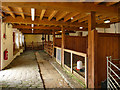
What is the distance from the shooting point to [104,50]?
2.73 metres

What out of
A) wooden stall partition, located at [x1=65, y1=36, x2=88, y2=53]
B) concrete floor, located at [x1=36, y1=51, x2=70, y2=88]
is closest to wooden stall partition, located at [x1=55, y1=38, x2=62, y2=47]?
wooden stall partition, located at [x1=65, y1=36, x2=88, y2=53]

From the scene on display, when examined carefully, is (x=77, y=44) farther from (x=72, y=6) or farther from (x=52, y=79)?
(x=72, y=6)

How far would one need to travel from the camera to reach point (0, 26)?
4.49 meters

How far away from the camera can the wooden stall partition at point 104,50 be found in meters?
2.68

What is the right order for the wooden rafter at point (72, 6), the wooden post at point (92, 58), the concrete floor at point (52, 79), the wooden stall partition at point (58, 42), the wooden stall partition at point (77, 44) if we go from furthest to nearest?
the wooden stall partition at point (58, 42) → the wooden stall partition at point (77, 44) → the concrete floor at point (52, 79) → the wooden post at point (92, 58) → the wooden rafter at point (72, 6)

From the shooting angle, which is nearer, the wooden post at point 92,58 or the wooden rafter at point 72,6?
the wooden rafter at point 72,6

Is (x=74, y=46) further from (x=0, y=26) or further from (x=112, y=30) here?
(x=0, y=26)

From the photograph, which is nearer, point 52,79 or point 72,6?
point 72,6

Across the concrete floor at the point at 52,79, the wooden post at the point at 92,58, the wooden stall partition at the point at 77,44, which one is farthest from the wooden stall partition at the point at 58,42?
the wooden post at the point at 92,58

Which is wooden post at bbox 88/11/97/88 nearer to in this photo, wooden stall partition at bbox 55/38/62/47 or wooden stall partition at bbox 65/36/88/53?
wooden stall partition at bbox 65/36/88/53

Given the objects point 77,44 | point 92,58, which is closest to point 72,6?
point 92,58

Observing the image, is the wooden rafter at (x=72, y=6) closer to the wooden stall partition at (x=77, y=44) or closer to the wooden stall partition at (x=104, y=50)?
the wooden stall partition at (x=104, y=50)

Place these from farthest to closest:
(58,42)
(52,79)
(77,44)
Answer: (58,42) < (77,44) < (52,79)

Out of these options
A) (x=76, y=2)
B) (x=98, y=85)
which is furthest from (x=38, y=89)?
(x=76, y=2)
